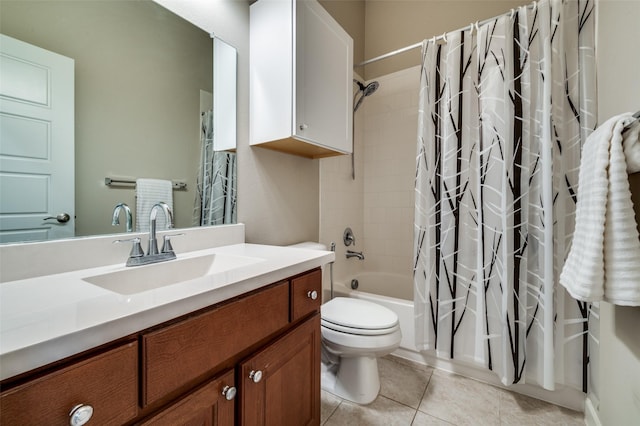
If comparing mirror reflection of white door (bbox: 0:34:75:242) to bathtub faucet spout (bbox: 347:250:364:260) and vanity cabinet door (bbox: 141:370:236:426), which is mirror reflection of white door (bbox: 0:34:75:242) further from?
bathtub faucet spout (bbox: 347:250:364:260)

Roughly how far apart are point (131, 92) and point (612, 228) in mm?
1595

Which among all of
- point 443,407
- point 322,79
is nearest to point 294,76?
point 322,79

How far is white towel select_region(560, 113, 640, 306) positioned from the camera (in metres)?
0.72

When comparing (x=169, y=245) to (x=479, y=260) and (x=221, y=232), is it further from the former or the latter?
(x=479, y=260)

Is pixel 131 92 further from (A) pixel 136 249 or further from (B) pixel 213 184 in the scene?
(A) pixel 136 249

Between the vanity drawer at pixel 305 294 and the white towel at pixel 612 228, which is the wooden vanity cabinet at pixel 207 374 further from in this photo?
the white towel at pixel 612 228

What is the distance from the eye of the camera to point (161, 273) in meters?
0.86

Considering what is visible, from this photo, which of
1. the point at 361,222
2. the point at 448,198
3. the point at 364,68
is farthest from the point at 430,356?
the point at 364,68

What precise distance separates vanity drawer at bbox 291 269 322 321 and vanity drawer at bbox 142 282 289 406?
77 millimetres

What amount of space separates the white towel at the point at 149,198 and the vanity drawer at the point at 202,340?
0.58 m

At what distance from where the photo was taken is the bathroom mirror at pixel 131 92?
825mm

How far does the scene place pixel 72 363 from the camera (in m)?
0.40

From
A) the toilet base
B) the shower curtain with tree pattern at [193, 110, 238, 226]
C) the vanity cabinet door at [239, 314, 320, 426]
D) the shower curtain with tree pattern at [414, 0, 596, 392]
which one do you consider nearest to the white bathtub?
the toilet base

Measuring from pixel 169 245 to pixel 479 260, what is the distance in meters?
1.44
